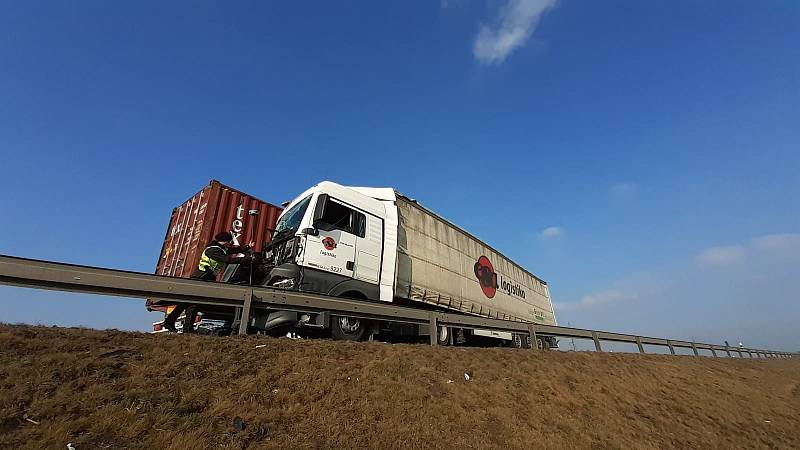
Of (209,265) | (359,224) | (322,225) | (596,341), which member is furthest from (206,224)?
(596,341)

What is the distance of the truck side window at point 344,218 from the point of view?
Result: 27.2 feet

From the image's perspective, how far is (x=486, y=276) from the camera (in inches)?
571

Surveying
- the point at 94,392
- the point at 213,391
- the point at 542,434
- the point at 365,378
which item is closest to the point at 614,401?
the point at 542,434

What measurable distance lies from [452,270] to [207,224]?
7.53 m

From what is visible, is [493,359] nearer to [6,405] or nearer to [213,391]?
[213,391]

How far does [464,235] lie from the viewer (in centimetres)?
1399

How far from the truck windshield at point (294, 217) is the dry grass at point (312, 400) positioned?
3.30 metres

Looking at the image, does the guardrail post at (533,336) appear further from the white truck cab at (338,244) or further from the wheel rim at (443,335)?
the white truck cab at (338,244)

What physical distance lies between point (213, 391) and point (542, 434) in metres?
4.49

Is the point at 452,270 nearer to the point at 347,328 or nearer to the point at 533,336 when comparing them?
the point at 533,336

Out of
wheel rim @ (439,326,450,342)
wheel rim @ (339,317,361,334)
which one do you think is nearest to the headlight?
wheel rim @ (339,317,361,334)

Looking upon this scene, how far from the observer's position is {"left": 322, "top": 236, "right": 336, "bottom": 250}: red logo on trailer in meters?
7.87

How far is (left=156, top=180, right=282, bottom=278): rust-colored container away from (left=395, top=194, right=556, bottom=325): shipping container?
4107 millimetres

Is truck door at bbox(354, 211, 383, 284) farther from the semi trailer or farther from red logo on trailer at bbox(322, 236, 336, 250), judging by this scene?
red logo on trailer at bbox(322, 236, 336, 250)
